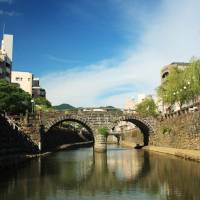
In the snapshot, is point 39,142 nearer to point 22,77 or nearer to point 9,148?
point 9,148

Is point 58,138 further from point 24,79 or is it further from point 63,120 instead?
point 24,79

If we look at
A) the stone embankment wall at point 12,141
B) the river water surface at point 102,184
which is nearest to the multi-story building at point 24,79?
the stone embankment wall at point 12,141

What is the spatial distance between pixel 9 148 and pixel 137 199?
38.5 m

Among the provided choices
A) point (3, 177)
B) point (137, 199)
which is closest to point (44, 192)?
point (137, 199)

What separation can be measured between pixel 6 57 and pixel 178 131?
194 feet

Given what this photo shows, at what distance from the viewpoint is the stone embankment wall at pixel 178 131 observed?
6156cm

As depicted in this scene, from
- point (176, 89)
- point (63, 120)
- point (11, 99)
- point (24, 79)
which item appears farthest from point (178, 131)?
point (24, 79)

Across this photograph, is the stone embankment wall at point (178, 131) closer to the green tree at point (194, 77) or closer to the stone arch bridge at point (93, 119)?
the stone arch bridge at point (93, 119)

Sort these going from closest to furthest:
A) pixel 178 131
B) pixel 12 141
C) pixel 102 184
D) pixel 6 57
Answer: pixel 102 184 → pixel 12 141 → pixel 178 131 → pixel 6 57

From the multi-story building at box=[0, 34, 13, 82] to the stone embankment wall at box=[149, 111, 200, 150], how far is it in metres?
47.3

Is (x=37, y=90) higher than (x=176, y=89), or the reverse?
(x=37, y=90)

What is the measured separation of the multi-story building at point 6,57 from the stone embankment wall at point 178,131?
1864 inches

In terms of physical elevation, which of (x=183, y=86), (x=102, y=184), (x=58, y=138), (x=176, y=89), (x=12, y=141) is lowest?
(x=102, y=184)

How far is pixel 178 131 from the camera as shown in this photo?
7125 centimetres
